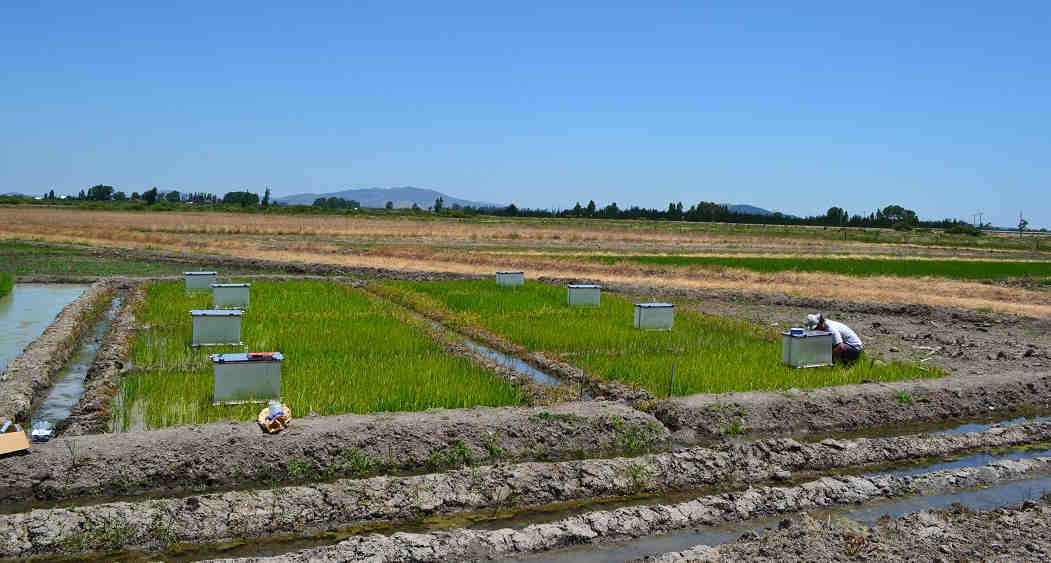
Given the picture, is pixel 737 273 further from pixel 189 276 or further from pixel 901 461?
pixel 901 461

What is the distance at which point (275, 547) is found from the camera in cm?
579

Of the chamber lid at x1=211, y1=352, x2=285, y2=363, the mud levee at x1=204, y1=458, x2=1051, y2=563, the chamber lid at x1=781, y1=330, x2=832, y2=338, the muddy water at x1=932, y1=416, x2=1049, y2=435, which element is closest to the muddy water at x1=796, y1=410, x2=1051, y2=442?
the muddy water at x1=932, y1=416, x2=1049, y2=435

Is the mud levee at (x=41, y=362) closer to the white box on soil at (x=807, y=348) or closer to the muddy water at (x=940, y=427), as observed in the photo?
the muddy water at (x=940, y=427)

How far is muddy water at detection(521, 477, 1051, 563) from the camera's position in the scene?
5723mm

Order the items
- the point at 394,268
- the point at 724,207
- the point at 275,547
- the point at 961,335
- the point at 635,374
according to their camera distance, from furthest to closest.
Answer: the point at 724,207 < the point at 394,268 < the point at 961,335 < the point at 635,374 < the point at 275,547

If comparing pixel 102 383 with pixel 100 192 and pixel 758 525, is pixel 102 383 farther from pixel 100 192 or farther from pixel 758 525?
pixel 100 192

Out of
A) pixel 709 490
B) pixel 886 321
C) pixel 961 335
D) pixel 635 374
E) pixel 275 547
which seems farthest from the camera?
pixel 886 321

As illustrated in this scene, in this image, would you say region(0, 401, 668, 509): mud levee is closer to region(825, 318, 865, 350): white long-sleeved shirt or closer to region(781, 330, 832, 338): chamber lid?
region(781, 330, 832, 338): chamber lid

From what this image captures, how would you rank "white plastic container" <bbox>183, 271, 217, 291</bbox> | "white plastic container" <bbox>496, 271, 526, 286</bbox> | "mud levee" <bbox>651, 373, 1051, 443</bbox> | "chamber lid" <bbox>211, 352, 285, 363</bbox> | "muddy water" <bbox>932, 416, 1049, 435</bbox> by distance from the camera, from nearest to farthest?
"chamber lid" <bbox>211, 352, 285, 363</bbox>
"mud levee" <bbox>651, 373, 1051, 443</bbox>
"muddy water" <bbox>932, 416, 1049, 435</bbox>
"white plastic container" <bbox>183, 271, 217, 291</bbox>
"white plastic container" <bbox>496, 271, 526, 286</bbox>

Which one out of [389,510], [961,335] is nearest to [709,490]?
[389,510]

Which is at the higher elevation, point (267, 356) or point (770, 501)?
point (267, 356)

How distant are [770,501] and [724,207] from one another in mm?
129808

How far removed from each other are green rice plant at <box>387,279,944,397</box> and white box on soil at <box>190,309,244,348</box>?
444 cm

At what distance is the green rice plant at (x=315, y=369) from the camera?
8.71 m
